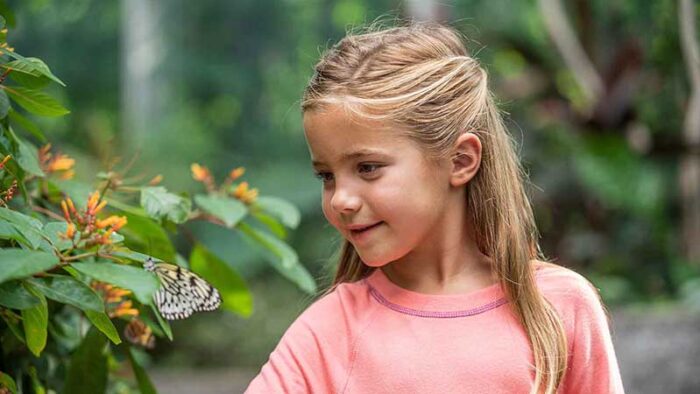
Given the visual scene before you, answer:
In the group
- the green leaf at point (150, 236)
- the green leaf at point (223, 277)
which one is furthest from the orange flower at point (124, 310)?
the green leaf at point (223, 277)

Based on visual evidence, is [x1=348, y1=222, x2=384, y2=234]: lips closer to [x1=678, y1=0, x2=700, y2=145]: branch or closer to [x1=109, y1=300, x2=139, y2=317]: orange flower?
[x1=109, y1=300, x2=139, y2=317]: orange flower

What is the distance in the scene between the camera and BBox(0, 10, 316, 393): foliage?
54.1 inches

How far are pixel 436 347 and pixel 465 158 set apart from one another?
38 centimetres

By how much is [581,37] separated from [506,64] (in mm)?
1737

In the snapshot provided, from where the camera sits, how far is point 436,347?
72.4 inches

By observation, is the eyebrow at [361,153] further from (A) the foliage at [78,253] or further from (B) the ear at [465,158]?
(A) the foliage at [78,253]

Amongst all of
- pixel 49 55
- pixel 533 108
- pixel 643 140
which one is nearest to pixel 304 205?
pixel 533 108

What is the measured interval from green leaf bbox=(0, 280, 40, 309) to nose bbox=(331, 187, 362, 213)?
59cm

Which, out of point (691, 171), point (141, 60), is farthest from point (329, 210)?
point (141, 60)

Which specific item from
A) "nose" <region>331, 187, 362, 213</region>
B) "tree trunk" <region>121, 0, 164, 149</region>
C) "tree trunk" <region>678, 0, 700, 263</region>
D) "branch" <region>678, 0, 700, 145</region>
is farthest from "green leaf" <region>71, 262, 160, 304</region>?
"tree trunk" <region>121, 0, 164, 149</region>

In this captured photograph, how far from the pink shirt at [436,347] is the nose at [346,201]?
0.24 m

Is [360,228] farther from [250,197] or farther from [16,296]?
[16,296]

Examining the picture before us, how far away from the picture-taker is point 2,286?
138 cm

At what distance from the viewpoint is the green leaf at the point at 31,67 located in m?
1.62
